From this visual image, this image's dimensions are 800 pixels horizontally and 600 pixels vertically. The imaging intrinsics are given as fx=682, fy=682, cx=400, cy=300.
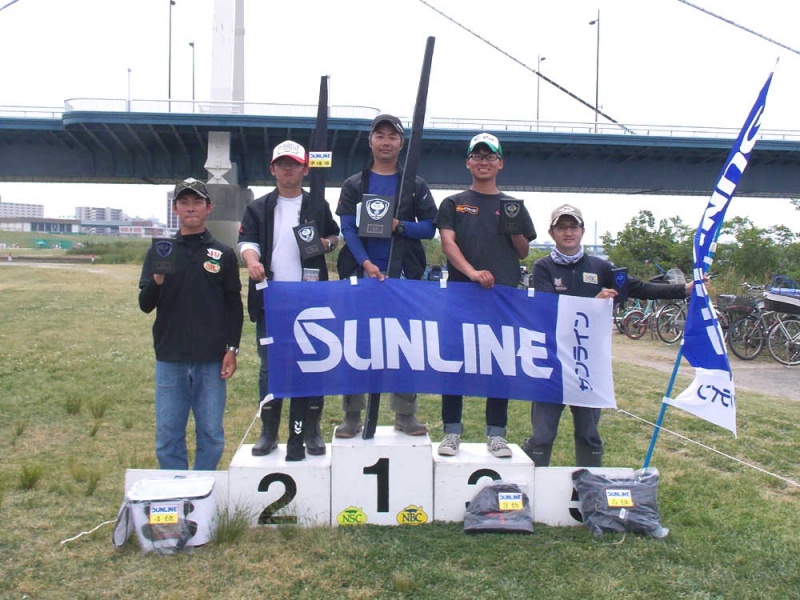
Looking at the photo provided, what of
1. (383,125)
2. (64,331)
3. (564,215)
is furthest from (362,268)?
(64,331)

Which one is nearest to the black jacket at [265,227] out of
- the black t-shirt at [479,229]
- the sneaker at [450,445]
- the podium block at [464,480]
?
the black t-shirt at [479,229]

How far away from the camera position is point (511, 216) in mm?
4496

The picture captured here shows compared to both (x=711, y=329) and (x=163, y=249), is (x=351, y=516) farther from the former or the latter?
(x=711, y=329)

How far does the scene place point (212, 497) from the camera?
395 cm

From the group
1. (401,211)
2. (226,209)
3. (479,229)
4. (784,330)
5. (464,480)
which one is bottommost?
(464,480)

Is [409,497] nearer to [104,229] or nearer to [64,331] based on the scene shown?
[64,331]

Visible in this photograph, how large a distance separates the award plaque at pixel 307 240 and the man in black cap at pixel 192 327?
45 cm

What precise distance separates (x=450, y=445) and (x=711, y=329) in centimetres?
186

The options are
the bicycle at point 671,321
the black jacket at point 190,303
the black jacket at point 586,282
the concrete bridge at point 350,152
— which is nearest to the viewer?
the black jacket at point 190,303

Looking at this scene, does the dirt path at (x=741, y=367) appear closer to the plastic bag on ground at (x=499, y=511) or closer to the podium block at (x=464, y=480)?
the podium block at (x=464, y=480)

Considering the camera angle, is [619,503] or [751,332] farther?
[751,332]

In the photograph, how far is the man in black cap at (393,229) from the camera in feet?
14.9

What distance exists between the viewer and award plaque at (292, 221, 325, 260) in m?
4.36

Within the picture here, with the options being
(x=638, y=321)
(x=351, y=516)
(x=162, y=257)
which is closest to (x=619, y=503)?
(x=351, y=516)
